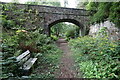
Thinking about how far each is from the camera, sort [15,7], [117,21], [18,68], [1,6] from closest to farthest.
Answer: [18,68] → [117,21] → [1,6] → [15,7]

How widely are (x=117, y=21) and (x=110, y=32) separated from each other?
1.13m

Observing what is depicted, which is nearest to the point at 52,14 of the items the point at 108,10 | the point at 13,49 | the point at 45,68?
the point at 108,10

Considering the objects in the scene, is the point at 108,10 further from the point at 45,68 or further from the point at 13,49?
the point at 13,49

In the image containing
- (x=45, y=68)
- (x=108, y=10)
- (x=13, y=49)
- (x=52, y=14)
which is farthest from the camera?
(x=52, y=14)

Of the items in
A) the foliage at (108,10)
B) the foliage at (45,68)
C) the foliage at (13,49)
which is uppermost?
the foliage at (108,10)

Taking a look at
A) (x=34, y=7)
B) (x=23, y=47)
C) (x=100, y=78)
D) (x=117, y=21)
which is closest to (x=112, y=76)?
(x=100, y=78)

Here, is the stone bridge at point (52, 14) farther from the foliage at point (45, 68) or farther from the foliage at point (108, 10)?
the foliage at point (45, 68)

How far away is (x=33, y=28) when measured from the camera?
8.44 metres

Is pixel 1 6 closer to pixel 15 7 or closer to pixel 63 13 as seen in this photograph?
pixel 15 7

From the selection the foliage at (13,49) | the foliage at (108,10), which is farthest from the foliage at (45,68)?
the foliage at (108,10)

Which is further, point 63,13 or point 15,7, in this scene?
point 63,13

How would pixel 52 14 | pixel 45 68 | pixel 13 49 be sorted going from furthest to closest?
pixel 52 14 < pixel 13 49 < pixel 45 68

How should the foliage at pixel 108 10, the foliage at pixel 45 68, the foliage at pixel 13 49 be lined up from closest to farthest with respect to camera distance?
the foliage at pixel 13 49 → the foliage at pixel 45 68 → the foliage at pixel 108 10

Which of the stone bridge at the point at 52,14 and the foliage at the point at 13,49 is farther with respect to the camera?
the stone bridge at the point at 52,14
